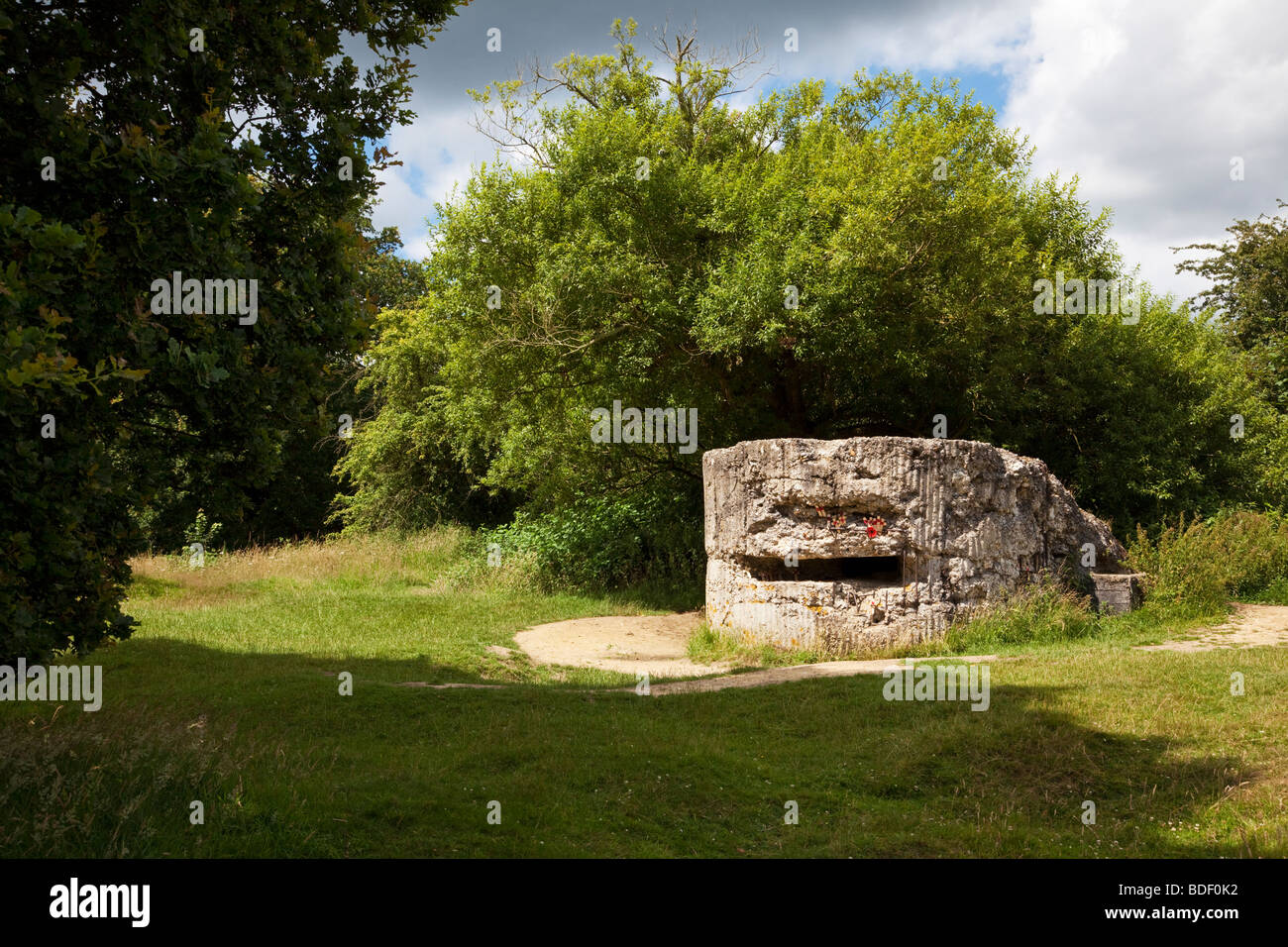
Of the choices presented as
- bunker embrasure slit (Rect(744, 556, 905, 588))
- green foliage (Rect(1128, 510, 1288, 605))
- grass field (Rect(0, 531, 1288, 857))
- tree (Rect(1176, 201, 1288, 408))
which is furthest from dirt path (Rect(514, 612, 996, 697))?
tree (Rect(1176, 201, 1288, 408))

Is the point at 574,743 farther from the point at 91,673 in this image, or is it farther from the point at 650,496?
the point at 650,496

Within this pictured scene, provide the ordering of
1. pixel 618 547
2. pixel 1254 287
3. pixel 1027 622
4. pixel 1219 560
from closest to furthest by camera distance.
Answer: pixel 1027 622 < pixel 1219 560 < pixel 618 547 < pixel 1254 287

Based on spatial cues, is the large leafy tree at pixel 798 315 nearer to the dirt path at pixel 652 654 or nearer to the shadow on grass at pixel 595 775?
the dirt path at pixel 652 654

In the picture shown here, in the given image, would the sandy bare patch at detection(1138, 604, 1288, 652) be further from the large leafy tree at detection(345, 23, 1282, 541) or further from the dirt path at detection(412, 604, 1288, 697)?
the large leafy tree at detection(345, 23, 1282, 541)

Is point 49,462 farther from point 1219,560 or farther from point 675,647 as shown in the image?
point 1219,560

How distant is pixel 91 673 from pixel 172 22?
708cm

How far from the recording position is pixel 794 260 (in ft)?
51.8

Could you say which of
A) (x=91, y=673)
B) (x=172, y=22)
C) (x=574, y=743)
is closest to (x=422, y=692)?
(x=574, y=743)

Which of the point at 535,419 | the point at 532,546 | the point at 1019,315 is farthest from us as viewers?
the point at 532,546

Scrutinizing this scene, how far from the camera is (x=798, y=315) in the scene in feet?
51.1

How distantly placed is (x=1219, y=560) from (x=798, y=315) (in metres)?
7.78

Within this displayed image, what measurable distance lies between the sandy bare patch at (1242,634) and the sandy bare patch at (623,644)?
6.01 meters

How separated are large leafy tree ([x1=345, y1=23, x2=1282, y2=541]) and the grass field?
6.72 metres

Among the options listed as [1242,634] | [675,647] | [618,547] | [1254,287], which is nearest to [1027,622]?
[1242,634]
